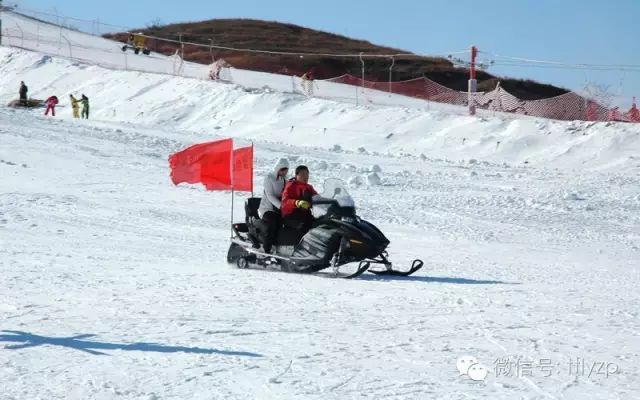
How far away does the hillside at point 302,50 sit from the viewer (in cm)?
5900

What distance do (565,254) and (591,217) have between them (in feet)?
17.2

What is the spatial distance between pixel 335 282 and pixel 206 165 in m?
3.68

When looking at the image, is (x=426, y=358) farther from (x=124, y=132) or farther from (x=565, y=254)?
(x=124, y=132)

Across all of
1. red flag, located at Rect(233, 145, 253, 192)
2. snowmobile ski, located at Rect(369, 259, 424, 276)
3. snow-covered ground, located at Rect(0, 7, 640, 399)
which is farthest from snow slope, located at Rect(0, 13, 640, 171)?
snowmobile ski, located at Rect(369, 259, 424, 276)

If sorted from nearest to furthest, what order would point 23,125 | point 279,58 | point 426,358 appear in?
point 426,358
point 23,125
point 279,58

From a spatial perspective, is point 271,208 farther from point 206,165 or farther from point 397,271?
point 206,165

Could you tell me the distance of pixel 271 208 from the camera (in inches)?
479

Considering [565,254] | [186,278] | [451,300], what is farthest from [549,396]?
[565,254]

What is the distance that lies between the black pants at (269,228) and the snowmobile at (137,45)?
47.6 m

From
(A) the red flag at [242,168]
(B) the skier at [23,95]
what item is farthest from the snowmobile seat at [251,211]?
(B) the skier at [23,95]

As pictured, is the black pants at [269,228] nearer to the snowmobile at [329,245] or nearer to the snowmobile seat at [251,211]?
the snowmobile at [329,245]

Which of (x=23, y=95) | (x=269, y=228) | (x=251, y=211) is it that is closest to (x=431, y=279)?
(x=269, y=228)

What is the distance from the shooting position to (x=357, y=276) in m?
11.4

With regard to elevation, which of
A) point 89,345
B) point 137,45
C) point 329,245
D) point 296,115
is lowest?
point 89,345
